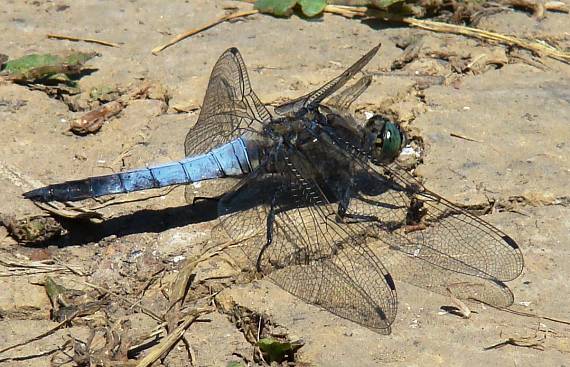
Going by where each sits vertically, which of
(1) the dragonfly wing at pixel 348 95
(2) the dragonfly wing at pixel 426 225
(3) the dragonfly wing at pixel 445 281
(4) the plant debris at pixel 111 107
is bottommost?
(3) the dragonfly wing at pixel 445 281

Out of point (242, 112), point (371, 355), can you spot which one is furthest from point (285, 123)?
point (371, 355)

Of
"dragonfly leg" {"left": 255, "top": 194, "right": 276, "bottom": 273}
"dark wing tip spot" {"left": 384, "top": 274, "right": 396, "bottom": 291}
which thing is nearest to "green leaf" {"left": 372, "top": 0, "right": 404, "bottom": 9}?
"dragonfly leg" {"left": 255, "top": 194, "right": 276, "bottom": 273}

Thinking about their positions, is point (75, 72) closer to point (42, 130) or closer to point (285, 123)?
point (42, 130)

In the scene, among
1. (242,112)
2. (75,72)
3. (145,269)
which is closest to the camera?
(145,269)

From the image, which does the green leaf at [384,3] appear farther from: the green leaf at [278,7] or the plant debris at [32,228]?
the plant debris at [32,228]

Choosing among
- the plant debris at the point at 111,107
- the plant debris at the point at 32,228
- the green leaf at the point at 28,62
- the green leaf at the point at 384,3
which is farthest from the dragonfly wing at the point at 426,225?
the green leaf at the point at 28,62

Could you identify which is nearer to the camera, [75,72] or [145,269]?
[145,269]

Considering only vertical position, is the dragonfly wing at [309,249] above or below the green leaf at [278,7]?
below
